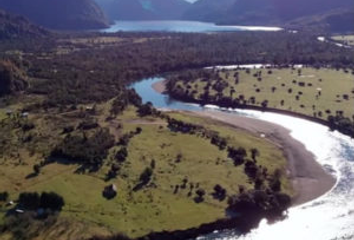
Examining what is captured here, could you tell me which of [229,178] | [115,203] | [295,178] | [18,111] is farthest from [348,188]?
[18,111]

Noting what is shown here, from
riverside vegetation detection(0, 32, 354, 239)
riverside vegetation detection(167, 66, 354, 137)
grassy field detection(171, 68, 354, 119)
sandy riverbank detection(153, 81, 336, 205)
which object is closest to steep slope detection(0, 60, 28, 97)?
riverside vegetation detection(0, 32, 354, 239)

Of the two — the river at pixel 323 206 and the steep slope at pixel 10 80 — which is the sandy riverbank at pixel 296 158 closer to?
the river at pixel 323 206

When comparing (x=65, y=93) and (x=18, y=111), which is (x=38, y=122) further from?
(x=65, y=93)

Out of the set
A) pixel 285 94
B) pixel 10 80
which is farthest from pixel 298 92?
pixel 10 80

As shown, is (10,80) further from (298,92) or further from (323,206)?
(323,206)

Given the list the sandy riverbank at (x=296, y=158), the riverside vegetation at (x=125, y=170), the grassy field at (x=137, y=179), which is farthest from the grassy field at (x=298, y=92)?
the grassy field at (x=137, y=179)
